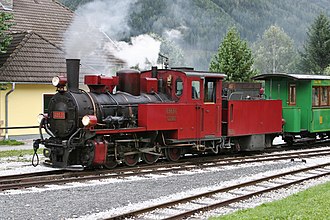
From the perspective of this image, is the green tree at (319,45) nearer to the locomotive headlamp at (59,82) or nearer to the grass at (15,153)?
the grass at (15,153)

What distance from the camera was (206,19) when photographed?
61250 millimetres

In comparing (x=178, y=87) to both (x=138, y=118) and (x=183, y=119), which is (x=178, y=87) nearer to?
(x=183, y=119)

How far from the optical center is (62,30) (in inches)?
1082

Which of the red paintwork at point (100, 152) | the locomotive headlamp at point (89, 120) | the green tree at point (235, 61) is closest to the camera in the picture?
the locomotive headlamp at point (89, 120)

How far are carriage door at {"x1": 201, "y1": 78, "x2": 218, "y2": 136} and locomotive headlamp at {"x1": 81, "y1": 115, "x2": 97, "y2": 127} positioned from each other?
3976 mm

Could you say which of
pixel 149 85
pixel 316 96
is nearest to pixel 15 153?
pixel 149 85

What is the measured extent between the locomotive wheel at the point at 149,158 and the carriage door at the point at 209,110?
5.50 feet

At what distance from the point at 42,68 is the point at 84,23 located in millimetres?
2728

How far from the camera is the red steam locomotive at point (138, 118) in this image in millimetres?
12844

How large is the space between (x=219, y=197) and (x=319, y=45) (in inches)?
1604

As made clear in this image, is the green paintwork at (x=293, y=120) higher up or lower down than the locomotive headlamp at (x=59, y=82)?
lower down

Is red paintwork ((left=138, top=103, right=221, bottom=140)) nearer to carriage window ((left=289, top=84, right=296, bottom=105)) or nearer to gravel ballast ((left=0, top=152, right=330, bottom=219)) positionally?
gravel ballast ((left=0, top=152, right=330, bottom=219))

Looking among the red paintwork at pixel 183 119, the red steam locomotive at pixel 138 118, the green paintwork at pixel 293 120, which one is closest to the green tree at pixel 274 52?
the green paintwork at pixel 293 120

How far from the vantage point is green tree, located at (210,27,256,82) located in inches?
1270
